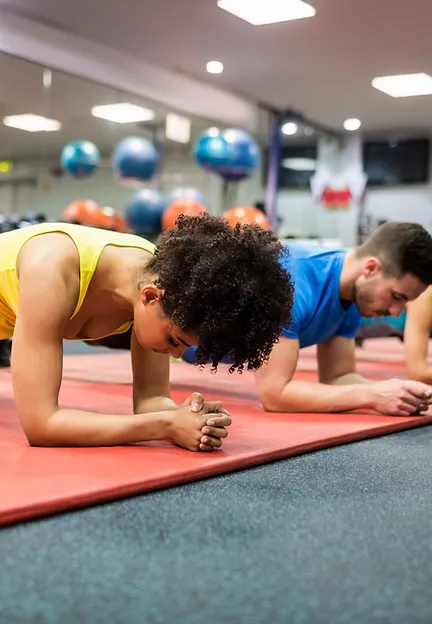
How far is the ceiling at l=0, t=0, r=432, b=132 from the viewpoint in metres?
5.36

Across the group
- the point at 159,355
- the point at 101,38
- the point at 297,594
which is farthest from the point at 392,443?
the point at 101,38

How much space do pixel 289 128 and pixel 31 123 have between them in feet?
12.1

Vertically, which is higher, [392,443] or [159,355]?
[159,355]

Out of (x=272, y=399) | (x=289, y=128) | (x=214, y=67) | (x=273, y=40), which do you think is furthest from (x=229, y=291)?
(x=289, y=128)

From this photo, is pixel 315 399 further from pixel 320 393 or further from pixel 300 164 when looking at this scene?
pixel 300 164

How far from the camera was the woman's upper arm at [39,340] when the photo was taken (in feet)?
4.54

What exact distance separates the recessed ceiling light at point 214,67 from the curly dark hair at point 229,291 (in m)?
5.73

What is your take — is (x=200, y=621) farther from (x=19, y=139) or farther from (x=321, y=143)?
(x=321, y=143)

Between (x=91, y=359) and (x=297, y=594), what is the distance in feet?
9.59

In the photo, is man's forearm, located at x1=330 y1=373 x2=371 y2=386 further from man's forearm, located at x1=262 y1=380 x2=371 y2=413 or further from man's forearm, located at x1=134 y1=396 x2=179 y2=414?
man's forearm, located at x1=134 y1=396 x2=179 y2=414

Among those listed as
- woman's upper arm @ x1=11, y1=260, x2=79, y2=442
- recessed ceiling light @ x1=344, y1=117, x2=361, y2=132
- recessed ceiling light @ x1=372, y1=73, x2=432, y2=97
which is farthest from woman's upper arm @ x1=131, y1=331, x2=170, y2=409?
recessed ceiling light @ x1=344, y1=117, x2=361, y2=132

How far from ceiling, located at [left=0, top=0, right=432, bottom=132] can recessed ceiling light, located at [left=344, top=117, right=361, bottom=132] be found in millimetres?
1038

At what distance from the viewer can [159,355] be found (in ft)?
5.69

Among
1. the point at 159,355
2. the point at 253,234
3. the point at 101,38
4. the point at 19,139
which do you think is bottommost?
the point at 159,355
